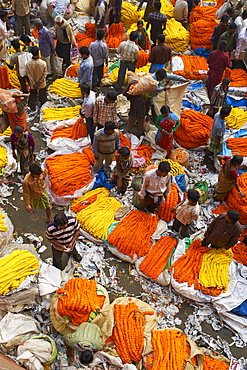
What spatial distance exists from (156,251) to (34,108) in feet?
15.5

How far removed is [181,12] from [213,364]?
10.2m

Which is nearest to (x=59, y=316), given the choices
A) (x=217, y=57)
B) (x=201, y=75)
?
(x=217, y=57)

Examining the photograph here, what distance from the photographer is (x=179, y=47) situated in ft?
36.6

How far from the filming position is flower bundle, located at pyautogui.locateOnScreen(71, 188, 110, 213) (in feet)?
21.8

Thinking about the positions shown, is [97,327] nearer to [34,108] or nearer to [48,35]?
[34,108]

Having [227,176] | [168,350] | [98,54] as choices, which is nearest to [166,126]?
[227,176]

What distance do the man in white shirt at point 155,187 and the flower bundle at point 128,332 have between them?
5.94 feet

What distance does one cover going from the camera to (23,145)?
647 cm

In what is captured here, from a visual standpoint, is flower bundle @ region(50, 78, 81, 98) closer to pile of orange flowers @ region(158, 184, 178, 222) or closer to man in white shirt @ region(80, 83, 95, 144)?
man in white shirt @ region(80, 83, 95, 144)

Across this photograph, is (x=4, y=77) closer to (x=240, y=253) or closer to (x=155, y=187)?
(x=155, y=187)

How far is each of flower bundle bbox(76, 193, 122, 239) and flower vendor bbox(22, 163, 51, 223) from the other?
0.61 metres

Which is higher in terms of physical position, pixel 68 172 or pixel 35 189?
pixel 35 189

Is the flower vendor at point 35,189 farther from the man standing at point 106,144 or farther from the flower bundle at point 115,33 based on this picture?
the flower bundle at point 115,33

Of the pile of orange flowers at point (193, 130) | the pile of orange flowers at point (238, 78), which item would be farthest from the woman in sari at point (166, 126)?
the pile of orange flowers at point (238, 78)
